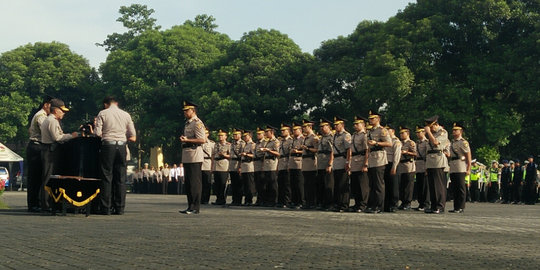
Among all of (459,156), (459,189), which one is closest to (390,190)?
(459,189)

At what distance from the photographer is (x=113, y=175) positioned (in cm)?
1530

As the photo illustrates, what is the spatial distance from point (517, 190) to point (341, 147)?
679 inches

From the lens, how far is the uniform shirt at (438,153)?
1962cm

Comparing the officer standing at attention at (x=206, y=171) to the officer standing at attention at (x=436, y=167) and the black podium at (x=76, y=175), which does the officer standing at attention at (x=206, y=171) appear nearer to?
the officer standing at attention at (x=436, y=167)

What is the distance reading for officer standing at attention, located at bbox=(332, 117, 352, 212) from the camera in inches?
751

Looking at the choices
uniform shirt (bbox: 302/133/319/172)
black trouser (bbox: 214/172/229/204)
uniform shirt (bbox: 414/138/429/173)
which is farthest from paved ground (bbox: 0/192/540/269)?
black trouser (bbox: 214/172/229/204)

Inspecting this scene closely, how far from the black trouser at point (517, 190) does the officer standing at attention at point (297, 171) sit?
48.9 feet

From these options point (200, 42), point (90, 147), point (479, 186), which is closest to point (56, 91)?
point (200, 42)

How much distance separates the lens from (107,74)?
72188 millimetres

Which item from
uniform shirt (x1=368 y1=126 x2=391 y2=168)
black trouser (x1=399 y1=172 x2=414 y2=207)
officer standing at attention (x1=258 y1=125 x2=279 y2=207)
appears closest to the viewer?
uniform shirt (x1=368 y1=126 x2=391 y2=168)

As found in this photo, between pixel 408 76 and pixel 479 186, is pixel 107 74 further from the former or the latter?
pixel 479 186

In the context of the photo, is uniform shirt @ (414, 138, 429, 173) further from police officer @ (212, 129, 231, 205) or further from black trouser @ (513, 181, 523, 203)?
black trouser @ (513, 181, 523, 203)

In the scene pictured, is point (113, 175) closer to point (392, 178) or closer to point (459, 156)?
point (392, 178)

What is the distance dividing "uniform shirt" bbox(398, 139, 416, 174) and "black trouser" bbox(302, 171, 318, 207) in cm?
222
